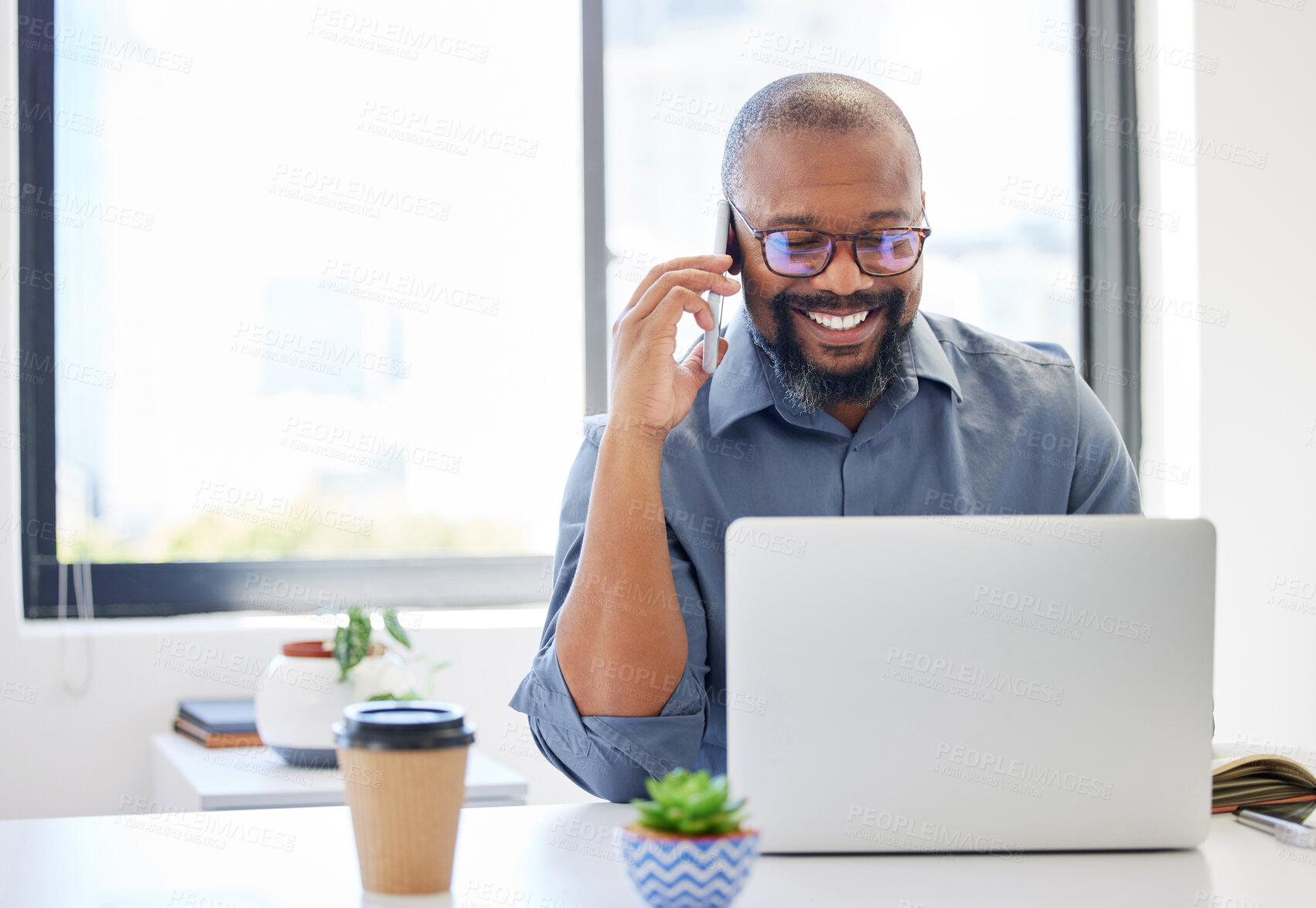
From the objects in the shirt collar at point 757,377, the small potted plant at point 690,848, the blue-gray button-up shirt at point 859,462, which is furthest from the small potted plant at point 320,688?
the small potted plant at point 690,848

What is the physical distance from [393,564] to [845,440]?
1.52 meters

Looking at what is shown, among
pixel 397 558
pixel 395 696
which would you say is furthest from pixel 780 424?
Result: pixel 397 558

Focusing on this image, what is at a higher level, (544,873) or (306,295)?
A: (306,295)

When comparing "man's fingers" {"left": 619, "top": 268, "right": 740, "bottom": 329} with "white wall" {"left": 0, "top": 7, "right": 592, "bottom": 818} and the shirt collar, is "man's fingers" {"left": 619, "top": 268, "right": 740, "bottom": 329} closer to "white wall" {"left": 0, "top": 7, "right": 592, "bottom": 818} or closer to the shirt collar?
the shirt collar

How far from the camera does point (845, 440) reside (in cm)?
145

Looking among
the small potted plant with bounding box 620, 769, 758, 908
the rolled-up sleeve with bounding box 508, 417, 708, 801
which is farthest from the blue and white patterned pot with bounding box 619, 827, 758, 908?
the rolled-up sleeve with bounding box 508, 417, 708, 801

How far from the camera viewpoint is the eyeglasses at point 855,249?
1.36 m

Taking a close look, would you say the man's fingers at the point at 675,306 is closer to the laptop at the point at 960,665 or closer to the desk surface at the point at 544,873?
the laptop at the point at 960,665

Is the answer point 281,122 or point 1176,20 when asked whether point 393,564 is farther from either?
point 1176,20

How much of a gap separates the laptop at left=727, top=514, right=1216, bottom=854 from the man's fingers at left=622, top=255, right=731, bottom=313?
469mm

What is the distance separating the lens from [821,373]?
1420mm

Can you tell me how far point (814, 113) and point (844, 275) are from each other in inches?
8.4

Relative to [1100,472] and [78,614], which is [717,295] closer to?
[1100,472]

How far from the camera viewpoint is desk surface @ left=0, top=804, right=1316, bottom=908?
0.87m
